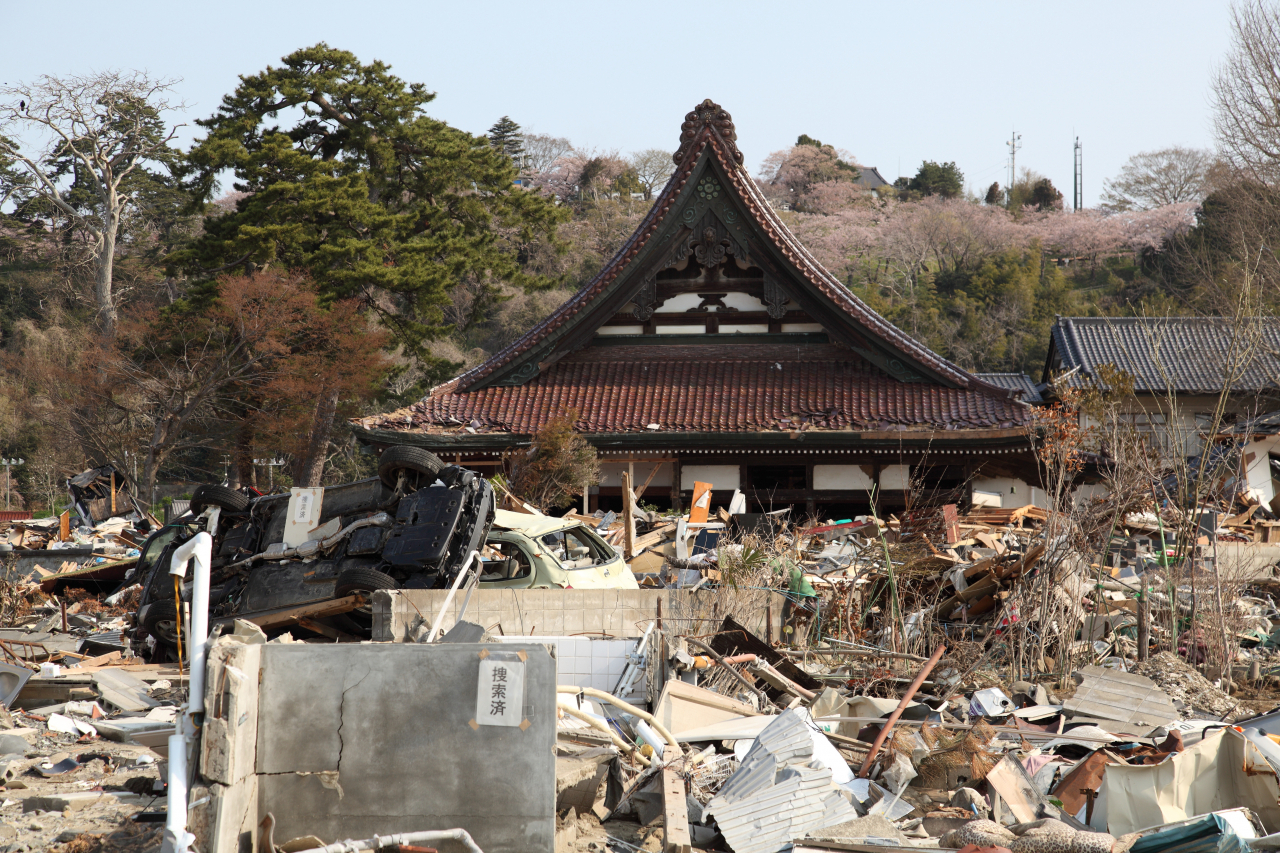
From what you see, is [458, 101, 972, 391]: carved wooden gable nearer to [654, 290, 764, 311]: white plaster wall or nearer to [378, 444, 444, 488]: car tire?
[654, 290, 764, 311]: white plaster wall

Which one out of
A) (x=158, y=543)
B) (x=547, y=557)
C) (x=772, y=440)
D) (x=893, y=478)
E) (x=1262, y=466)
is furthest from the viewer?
(x=1262, y=466)

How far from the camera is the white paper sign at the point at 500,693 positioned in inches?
173

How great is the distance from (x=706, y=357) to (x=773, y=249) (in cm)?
220

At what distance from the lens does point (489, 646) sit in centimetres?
443

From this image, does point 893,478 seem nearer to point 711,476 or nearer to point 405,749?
point 711,476

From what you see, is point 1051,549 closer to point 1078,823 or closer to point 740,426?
point 1078,823

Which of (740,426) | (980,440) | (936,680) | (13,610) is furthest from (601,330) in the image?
(936,680)

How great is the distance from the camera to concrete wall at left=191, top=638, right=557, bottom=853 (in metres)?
4.38

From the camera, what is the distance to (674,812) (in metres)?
4.94

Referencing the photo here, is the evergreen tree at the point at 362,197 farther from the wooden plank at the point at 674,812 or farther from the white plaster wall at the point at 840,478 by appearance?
the wooden plank at the point at 674,812

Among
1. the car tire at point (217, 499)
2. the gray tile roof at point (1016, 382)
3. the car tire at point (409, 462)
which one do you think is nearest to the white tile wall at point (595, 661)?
the car tire at point (409, 462)

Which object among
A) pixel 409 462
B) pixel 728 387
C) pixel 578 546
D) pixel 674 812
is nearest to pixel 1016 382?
pixel 728 387

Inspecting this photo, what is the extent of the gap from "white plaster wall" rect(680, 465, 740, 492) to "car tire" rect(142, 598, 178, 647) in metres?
9.04

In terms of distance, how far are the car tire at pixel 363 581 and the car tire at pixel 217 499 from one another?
2.07 meters
